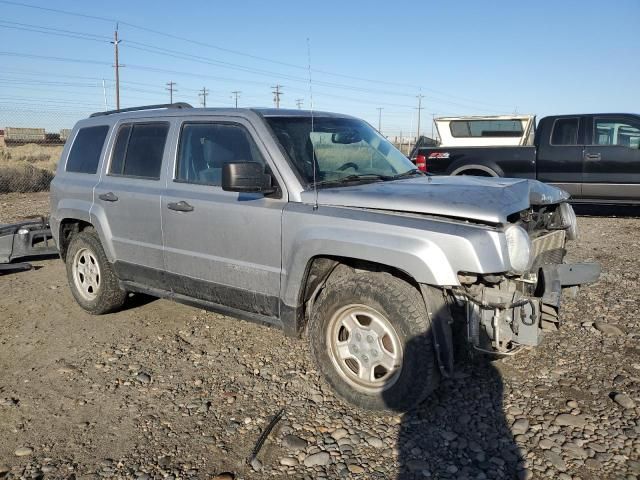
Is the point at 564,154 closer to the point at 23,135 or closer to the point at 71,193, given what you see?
the point at 71,193

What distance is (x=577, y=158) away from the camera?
1002 centimetres

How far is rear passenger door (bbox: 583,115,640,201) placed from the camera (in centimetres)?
970

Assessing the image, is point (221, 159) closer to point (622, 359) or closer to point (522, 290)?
point (522, 290)

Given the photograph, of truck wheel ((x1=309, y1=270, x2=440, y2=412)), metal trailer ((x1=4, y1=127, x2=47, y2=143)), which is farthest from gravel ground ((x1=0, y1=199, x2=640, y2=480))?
metal trailer ((x1=4, y1=127, x2=47, y2=143))

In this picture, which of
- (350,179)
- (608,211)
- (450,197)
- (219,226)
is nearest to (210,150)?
(219,226)

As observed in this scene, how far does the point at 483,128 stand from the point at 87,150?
8.68 metres

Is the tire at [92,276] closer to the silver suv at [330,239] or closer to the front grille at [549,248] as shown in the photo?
the silver suv at [330,239]

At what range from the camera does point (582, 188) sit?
10.0 metres

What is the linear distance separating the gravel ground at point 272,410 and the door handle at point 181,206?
116 cm

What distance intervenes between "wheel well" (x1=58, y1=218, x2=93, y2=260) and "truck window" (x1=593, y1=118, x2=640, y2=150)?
28.2 ft

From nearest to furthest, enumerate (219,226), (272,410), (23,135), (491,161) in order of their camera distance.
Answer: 1. (272,410)
2. (219,226)
3. (491,161)
4. (23,135)

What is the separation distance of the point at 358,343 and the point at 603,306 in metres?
3.13

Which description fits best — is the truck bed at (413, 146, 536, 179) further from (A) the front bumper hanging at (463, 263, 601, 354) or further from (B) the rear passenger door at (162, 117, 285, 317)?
(A) the front bumper hanging at (463, 263, 601, 354)

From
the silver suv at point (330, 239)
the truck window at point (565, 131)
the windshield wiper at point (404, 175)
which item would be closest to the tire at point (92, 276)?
the silver suv at point (330, 239)
